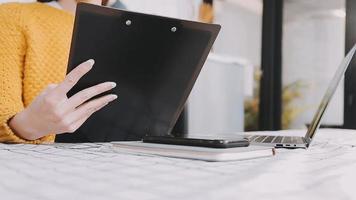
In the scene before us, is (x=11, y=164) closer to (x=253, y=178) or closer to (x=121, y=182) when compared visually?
(x=121, y=182)

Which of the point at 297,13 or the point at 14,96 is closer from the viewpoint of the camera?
the point at 14,96

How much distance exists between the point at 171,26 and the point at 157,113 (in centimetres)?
24

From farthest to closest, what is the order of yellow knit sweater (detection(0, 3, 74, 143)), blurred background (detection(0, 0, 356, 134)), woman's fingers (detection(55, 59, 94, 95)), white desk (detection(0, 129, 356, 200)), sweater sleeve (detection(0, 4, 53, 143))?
blurred background (detection(0, 0, 356, 134))
yellow knit sweater (detection(0, 3, 74, 143))
sweater sleeve (detection(0, 4, 53, 143))
woman's fingers (detection(55, 59, 94, 95))
white desk (detection(0, 129, 356, 200))

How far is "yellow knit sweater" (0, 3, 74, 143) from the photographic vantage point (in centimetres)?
147

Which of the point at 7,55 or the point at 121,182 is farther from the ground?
the point at 7,55

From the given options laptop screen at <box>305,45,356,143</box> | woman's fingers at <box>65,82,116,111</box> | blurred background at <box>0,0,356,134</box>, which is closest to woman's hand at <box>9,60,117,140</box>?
woman's fingers at <box>65,82,116,111</box>

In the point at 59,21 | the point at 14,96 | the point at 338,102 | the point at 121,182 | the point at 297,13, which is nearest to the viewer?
the point at 121,182

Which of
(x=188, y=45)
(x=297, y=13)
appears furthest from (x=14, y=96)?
(x=297, y=13)

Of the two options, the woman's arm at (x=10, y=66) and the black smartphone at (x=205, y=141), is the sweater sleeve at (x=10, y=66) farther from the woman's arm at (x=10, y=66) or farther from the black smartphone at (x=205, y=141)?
the black smartphone at (x=205, y=141)

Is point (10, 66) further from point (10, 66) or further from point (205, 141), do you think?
point (205, 141)

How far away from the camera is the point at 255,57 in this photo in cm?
403

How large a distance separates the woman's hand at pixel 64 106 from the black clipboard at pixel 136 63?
0.08ft

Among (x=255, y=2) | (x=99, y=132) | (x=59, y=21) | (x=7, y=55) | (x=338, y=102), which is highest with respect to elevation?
(x=255, y=2)

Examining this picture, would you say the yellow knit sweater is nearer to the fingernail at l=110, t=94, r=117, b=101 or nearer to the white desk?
the fingernail at l=110, t=94, r=117, b=101
